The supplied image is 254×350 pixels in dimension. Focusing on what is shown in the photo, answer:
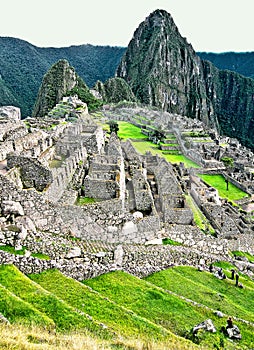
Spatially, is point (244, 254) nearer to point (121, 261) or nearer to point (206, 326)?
point (121, 261)

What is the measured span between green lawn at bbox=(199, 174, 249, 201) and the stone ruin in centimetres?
1008

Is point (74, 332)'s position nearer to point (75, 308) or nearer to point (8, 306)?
point (75, 308)

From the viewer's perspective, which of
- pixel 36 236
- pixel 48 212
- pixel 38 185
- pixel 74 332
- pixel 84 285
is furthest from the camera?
pixel 38 185

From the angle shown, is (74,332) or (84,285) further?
(84,285)

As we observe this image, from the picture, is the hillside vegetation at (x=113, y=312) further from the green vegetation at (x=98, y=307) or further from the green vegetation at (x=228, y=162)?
the green vegetation at (x=228, y=162)

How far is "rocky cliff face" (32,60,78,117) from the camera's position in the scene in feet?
396

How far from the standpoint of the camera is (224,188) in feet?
143

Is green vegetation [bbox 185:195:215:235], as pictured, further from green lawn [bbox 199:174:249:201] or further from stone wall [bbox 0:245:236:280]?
green lawn [bbox 199:174:249:201]

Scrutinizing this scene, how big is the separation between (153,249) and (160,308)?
18.5ft

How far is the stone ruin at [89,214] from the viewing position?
13188 millimetres

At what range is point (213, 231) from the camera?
86.5 feet

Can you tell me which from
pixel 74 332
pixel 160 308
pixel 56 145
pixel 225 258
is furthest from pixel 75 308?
pixel 56 145

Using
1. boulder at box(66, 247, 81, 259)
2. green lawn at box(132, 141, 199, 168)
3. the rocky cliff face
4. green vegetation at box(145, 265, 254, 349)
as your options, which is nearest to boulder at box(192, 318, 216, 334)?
green vegetation at box(145, 265, 254, 349)

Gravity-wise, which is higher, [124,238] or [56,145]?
[56,145]
